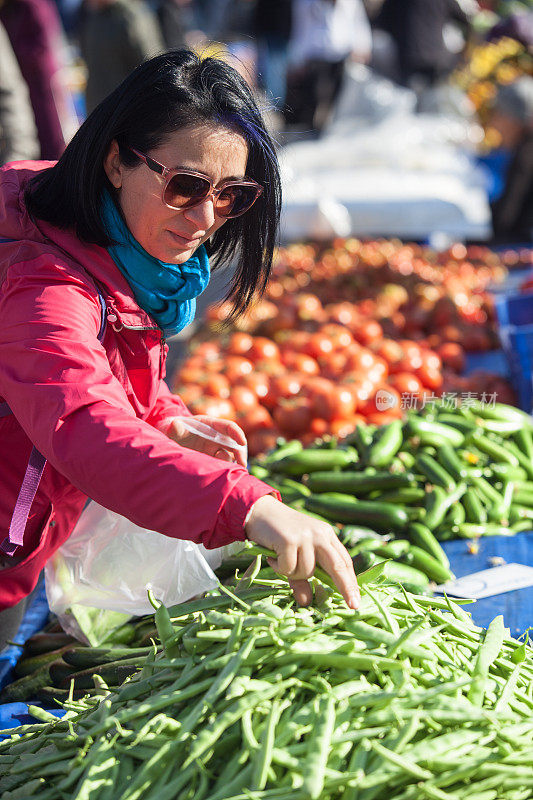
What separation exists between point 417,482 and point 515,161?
21.4 feet

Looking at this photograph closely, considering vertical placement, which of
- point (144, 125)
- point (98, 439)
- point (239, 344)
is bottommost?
point (239, 344)

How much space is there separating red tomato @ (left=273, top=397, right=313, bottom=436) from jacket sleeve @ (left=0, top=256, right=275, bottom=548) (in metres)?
2.67

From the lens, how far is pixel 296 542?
1424 millimetres

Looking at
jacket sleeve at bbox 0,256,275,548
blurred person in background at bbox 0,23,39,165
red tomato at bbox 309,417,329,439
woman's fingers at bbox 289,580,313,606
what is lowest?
red tomato at bbox 309,417,329,439

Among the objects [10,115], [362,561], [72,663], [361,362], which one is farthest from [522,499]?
[10,115]

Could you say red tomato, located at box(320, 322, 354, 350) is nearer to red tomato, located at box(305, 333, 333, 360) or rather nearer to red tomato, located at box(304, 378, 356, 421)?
red tomato, located at box(305, 333, 333, 360)

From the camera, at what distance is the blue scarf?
72.1 inches

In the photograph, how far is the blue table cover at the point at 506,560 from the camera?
246 centimetres

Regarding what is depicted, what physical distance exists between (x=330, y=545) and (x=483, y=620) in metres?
1.20

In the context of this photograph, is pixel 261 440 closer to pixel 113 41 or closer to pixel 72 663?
pixel 72 663

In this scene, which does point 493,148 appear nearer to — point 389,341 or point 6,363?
point 389,341

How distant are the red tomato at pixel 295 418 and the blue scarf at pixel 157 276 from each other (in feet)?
7.43

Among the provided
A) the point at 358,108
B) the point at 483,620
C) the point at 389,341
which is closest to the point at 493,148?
the point at 358,108

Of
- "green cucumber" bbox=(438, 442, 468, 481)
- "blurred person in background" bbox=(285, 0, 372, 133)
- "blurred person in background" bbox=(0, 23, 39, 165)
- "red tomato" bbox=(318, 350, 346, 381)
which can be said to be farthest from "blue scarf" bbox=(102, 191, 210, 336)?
"blurred person in background" bbox=(285, 0, 372, 133)
